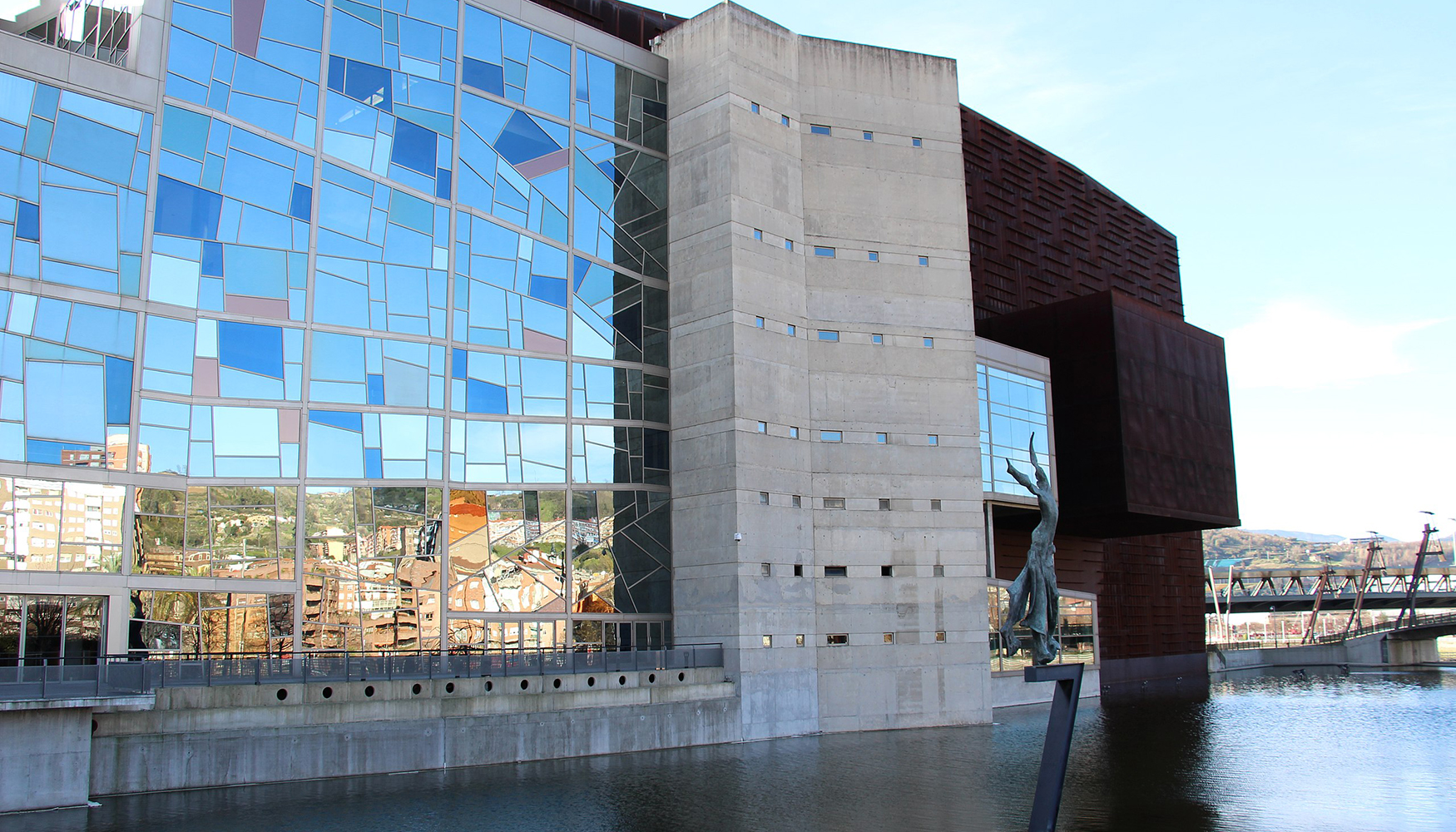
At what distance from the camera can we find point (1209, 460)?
59.1m

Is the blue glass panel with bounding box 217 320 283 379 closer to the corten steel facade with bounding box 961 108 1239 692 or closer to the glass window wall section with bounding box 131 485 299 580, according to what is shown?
the glass window wall section with bounding box 131 485 299 580

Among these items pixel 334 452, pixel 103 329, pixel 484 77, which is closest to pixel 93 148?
pixel 103 329

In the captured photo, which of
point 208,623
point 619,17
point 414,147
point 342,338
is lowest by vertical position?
point 208,623

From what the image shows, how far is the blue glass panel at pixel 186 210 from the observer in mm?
33312

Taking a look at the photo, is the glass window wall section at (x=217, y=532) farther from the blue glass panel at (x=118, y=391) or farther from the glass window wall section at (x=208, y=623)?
the blue glass panel at (x=118, y=391)

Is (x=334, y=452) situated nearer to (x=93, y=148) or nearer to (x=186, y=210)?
(x=186, y=210)

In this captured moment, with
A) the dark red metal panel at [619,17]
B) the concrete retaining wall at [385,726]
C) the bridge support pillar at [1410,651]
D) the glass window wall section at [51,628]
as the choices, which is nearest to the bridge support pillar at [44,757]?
the concrete retaining wall at [385,726]

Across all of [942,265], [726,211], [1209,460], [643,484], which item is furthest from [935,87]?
[1209,460]

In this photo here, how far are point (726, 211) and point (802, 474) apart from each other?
33.6 feet

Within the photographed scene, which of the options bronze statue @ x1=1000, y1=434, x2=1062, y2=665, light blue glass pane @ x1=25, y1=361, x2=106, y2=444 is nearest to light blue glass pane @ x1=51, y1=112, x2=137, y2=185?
light blue glass pane @ x1=25, y1=361, x2=106, y2=444

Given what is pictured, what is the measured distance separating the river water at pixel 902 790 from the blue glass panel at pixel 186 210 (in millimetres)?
15966

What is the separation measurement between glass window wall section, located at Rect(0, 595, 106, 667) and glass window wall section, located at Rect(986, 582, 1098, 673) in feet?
112

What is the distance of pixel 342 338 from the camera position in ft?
120

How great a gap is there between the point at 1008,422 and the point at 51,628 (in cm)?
3843
